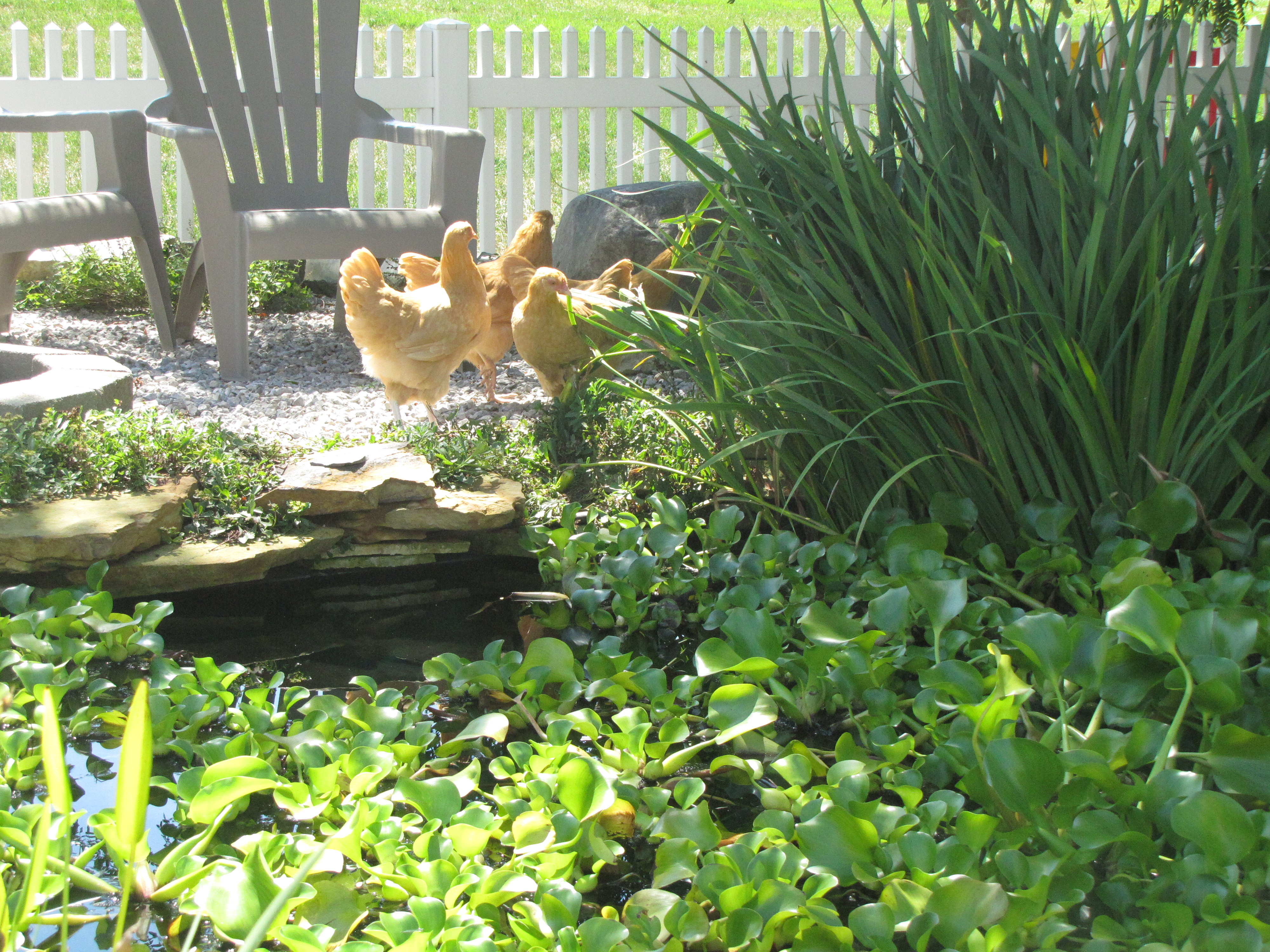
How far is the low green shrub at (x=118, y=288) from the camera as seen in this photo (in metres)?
5.70

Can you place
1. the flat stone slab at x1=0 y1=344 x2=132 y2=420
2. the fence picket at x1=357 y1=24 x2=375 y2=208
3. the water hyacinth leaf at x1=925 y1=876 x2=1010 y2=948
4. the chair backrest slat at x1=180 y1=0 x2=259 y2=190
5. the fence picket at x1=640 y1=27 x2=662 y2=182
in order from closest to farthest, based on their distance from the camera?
the water hyacinth leaf at x1=925 y1=876 x2=1010 y2=948, the flat stone slab at x1=0 y1=344 x2=132 y2=420, the chair backrest slat at x1=180 y1=0 x2=259 y2=190, the fence picket at x1=357 y1=24 x2=375 y2=208, the fence picket at x1=640 y1=27 x2=662 y2=182

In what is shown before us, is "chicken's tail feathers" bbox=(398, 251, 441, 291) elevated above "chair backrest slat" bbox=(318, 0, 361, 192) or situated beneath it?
situated beneath

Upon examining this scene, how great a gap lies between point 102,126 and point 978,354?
432cm

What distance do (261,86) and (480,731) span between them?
16.5 feet

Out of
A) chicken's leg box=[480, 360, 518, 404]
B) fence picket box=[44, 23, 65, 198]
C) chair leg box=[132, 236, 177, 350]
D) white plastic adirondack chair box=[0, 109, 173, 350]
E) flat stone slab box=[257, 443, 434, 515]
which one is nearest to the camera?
flat stone slab box=[257, 443, 434, 515]

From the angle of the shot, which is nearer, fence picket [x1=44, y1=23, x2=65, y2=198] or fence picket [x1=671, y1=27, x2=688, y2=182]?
fence picket [x1=44, y1=23, x2=65, y2=198]

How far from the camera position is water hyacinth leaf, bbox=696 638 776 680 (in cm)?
165

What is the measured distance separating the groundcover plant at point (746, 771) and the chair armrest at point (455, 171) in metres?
3.08

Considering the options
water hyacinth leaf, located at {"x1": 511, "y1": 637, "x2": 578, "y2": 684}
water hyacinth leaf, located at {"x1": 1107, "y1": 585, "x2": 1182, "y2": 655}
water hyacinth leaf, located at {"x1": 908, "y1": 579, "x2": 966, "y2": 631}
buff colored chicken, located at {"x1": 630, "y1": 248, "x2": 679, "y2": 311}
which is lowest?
water hyacinth leaf, located at {"x1": 511, "y1": 637, "x2": 578, "y2": 684}

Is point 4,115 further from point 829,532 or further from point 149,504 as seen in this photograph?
point 829,532

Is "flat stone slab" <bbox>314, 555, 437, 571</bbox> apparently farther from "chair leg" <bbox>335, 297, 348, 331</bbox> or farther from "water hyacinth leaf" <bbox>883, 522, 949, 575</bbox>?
"chair leg" <bbox>335, 297, 348, 331</bbox>

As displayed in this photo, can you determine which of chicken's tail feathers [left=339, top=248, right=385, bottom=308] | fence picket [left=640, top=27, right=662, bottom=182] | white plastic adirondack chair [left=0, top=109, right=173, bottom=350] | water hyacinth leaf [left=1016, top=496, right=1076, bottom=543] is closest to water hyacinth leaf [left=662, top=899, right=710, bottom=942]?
water hyacinth leaf [left=1016, top=496, right=1076, bottom=543]

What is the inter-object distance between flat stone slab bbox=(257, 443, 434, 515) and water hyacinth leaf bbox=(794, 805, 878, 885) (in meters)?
1.70

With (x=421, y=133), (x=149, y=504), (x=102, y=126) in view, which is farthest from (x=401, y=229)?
(x=149, y=504)
